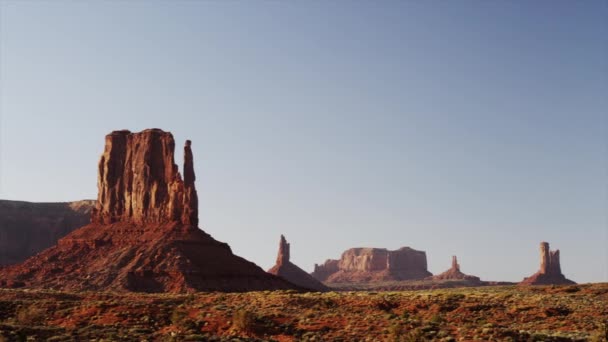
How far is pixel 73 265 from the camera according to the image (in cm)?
9475

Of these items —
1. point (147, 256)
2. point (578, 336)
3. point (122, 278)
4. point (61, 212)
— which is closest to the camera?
point (578, 336)

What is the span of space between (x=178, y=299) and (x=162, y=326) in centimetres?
1852

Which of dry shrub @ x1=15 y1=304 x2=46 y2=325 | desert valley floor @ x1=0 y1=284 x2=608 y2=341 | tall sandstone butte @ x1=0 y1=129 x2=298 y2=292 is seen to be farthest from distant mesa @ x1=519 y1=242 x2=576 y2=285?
dry shrub @ x1=15 y1=304 x2=46 y2=325

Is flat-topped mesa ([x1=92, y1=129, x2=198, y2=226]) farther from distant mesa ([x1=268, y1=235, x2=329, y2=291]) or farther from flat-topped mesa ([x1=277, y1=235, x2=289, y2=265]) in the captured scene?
flat-topped mesa ([x1=277, y1=235, x2=289, y2=265])

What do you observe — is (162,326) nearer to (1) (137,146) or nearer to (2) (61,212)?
(1) (137,146)

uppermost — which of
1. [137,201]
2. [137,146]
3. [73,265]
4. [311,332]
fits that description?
[137,146]

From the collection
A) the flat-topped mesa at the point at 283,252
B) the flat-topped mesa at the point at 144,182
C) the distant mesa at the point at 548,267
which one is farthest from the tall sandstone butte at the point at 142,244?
the distant mesa at the point at 548,267

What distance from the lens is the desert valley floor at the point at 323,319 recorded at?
3381cm

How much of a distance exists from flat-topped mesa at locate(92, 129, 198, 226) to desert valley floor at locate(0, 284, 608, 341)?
160ft

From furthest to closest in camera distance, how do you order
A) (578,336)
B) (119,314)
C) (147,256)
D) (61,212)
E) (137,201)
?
(61,212)
(137,201)
(147,256)
(119,314)
(578,336)

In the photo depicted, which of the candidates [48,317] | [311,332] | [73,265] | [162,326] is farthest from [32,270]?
[311,332]

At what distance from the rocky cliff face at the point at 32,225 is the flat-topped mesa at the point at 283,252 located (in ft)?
171

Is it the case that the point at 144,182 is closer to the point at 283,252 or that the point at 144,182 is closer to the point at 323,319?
the point at 323,319

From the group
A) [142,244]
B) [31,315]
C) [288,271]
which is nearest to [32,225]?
[288,271]
